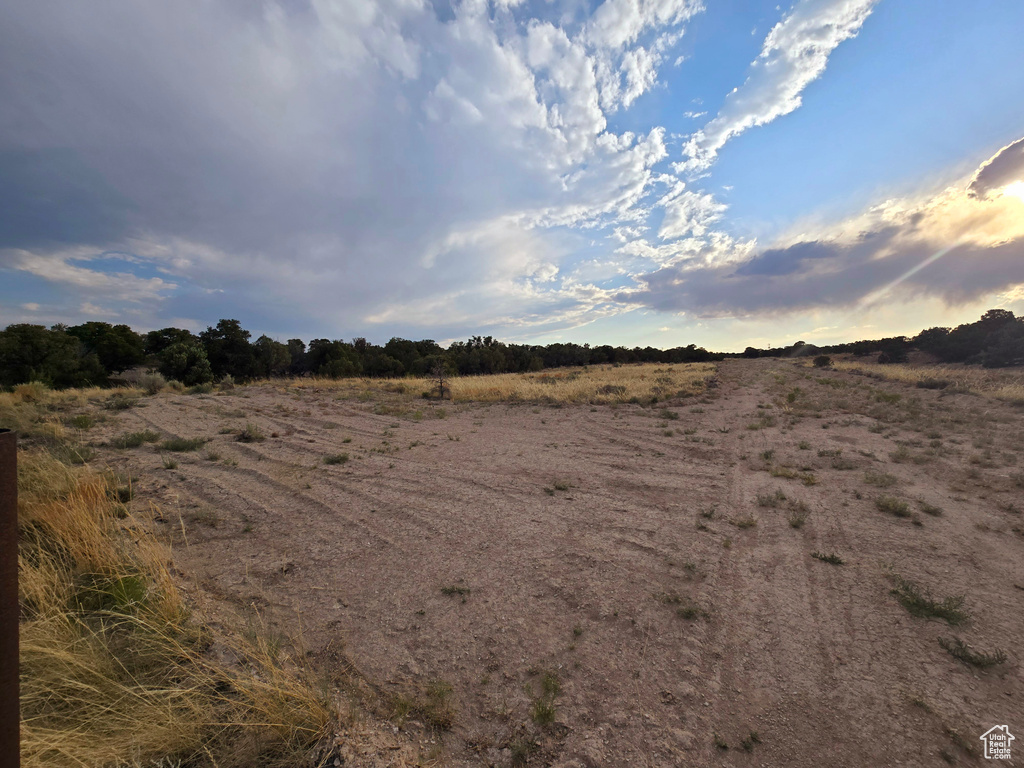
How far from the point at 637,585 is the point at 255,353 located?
4046cm

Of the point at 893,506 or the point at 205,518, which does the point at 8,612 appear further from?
the point at 893,506

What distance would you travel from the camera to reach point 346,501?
6434 mm

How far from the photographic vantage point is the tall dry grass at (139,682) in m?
2.00

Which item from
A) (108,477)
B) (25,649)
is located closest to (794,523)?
(25,649)

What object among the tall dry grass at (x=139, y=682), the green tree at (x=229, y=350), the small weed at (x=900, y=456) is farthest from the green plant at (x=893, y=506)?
the green tree at (x=229, y=350)

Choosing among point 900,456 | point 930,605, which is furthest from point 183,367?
point 900,456

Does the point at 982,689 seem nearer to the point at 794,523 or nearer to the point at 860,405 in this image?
the point at 794,523

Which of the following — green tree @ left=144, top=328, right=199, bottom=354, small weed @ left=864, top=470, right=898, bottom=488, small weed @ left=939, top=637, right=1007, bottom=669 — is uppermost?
green tree @ left=144, top=328, right=199, bottom=354

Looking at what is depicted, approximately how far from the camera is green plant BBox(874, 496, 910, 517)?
5.54m

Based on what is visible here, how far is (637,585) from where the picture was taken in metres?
4.11

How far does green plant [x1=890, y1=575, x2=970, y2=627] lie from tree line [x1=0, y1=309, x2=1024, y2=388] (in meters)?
22.9

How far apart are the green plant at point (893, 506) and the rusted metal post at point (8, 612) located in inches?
338

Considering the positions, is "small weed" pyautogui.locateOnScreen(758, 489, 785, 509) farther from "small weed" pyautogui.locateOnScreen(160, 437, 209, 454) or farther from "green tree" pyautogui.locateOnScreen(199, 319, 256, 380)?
"green tree" pyautogui.locateOnScreen(199, 319, 256, 380)

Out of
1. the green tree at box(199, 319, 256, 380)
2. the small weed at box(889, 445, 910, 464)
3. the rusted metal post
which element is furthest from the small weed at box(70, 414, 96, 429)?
the green tree at box(199, 319, 256, 380)
